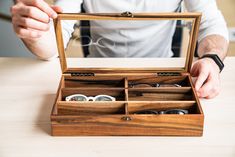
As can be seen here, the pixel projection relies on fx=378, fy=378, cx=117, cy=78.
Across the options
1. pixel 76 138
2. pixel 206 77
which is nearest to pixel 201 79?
pixel 206 77

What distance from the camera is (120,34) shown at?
1283 millimetres

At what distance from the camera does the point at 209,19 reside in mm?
1185

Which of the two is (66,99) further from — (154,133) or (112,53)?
(112,53)

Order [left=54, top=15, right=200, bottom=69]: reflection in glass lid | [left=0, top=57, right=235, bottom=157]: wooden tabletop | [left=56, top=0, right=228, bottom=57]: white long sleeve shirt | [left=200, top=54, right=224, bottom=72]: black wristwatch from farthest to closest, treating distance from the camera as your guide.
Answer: [left=56, top=0, right=228, bottom=57]: white long sleeve shirt, [left=54, top=15, right=200, bottom=69]: reflection in glass lid, [left=200, top=54, right=224, bottom=72]: black wristwatch, [left=0, top=57, right=235, bottom=157]: wooden tabletop

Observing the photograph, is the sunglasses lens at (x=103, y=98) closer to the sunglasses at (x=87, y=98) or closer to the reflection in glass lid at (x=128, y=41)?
the sunglasses at (x=87, y=98)

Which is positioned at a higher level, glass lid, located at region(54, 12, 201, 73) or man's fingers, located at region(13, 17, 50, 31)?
man's fingers, located at region(13, 17, 50, 31)

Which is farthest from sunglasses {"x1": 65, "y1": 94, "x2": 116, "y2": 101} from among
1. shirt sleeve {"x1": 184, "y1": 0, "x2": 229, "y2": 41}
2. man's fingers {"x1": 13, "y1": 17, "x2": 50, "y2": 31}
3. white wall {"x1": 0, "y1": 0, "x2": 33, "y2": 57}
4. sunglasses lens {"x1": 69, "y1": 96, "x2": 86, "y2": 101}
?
white wall {"x1": 0, "y1": 0, "x2": 33, "y2": 57}

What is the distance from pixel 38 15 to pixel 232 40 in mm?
1791

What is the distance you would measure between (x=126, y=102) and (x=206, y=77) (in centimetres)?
26

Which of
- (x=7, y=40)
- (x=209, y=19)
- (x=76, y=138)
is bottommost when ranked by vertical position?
(x=7, y=40)

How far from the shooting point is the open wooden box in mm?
734

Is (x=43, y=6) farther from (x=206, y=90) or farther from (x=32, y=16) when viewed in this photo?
(x=206, y=90)

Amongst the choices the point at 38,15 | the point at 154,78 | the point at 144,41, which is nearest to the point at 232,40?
the point at 144,41

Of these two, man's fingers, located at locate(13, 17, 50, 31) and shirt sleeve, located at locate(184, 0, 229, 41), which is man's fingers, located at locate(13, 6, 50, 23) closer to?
man's fingers, located at locate(13, 17, 50, 31)
